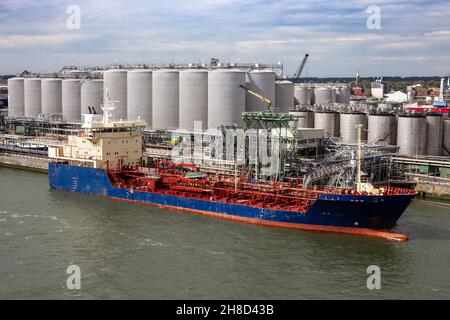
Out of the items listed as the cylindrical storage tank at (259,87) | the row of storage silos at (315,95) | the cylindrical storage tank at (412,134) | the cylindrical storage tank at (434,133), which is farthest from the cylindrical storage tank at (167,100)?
the cylindrical storage tank at (434,133)

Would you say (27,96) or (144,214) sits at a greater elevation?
(27,96)

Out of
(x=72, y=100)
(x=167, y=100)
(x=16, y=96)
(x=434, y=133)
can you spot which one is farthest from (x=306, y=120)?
(x=16, y=96)

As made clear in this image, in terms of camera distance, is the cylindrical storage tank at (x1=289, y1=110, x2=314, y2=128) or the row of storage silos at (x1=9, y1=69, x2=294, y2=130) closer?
the row of storage silos at (x1=9, y1=69, x2=294, y2=130)

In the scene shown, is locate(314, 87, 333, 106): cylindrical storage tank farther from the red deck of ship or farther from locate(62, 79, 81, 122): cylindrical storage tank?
the red deck of ship

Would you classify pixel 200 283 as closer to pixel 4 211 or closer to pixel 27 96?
pixel 4 211

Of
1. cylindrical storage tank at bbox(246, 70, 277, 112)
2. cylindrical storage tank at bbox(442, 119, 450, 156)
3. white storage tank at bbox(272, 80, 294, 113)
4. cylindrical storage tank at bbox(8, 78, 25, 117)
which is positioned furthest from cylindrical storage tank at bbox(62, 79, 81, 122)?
cylindrical storage tank at bbox(442, 119, 450, 156)

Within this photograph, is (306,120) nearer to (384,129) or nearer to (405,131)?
(384,129)
